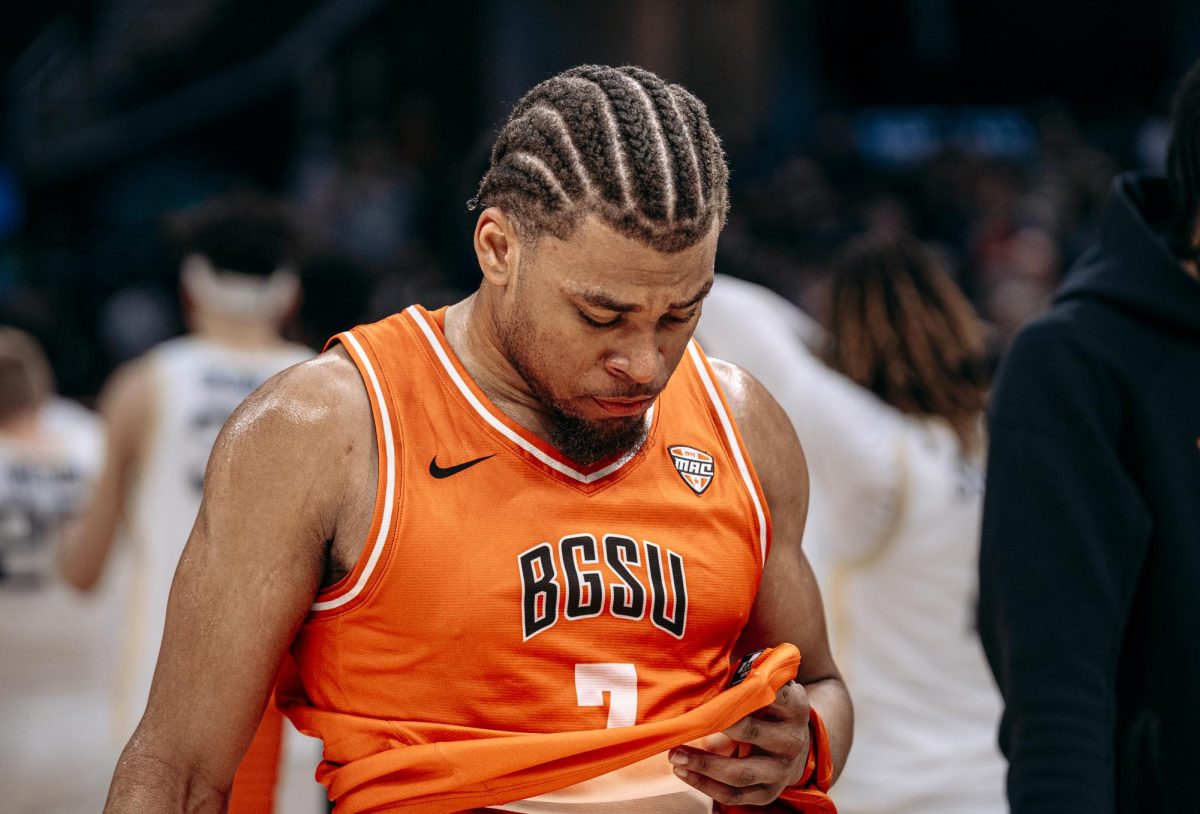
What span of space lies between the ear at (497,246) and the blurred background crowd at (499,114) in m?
6.77

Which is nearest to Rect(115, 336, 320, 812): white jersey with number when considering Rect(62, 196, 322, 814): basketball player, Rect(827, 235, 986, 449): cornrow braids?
Rect(62, 196, 322, 814): basketball player

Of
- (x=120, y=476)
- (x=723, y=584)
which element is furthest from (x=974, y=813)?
(x=120, y=476)

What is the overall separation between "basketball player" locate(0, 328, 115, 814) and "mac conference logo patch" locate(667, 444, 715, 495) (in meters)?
3.34

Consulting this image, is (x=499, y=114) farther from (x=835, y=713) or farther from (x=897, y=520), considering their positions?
(x=835, y=713)

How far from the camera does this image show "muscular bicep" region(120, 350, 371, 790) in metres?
1.84

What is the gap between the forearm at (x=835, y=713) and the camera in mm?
2180

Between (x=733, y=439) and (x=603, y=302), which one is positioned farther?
(x=733, y=439)

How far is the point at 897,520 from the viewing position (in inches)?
146

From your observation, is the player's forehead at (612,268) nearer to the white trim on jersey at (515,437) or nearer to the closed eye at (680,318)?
the closed eye at (680,318)

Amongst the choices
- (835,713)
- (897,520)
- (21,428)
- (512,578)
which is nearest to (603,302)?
(512,578)

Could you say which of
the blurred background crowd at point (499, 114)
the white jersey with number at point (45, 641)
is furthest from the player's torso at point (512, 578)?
the blurred background crowd at point (499, 114)

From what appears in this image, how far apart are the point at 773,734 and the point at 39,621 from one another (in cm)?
374

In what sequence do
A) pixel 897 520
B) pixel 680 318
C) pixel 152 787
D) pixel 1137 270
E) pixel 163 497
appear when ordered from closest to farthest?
pixel 152 787 < pixel 680 318 < pixel 1137 270 < pixel 897 520 < pixel 163 497

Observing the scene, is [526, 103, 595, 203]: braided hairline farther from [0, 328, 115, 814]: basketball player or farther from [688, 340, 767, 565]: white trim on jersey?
[0, 328, 115, 814]: basketball player
